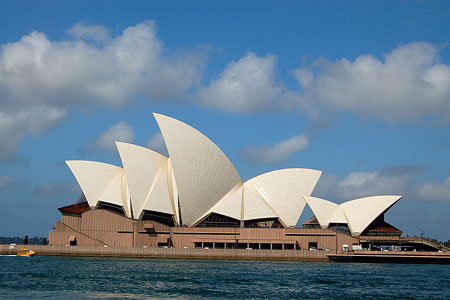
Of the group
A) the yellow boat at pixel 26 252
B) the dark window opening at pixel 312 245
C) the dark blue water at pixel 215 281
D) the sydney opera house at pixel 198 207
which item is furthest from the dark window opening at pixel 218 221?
the yellow boat at pixel 26 252

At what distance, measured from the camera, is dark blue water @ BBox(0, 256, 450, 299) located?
3334 cm

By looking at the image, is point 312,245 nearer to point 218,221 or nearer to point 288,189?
point 288,189

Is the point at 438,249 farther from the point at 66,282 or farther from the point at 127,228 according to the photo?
the point at 66,282

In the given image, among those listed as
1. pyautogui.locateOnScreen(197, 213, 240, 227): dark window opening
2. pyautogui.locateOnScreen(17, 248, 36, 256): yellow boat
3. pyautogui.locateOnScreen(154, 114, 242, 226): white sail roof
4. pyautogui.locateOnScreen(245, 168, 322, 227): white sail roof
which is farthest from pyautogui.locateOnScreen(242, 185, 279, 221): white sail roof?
pyautogui.locateOnScreen(17, 248, 36, 256): yellow boat

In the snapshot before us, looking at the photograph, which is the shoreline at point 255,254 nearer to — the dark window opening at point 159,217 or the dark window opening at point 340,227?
the dark window opening at point 159,217

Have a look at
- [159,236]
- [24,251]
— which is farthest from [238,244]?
[24,251]

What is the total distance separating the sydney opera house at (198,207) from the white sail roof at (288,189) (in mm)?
120

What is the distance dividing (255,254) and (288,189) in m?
9.80

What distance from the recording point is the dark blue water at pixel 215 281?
33.3 m

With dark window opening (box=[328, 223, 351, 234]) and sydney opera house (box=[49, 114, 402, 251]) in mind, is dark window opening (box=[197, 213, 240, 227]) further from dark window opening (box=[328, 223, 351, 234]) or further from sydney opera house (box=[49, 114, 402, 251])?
dark window opening (box=[328, 223, 351, 234])

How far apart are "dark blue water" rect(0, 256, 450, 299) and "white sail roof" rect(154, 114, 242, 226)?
48.3 ft

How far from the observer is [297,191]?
68.6 m

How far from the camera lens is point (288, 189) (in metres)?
68.6

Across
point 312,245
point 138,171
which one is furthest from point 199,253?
point 312,245
